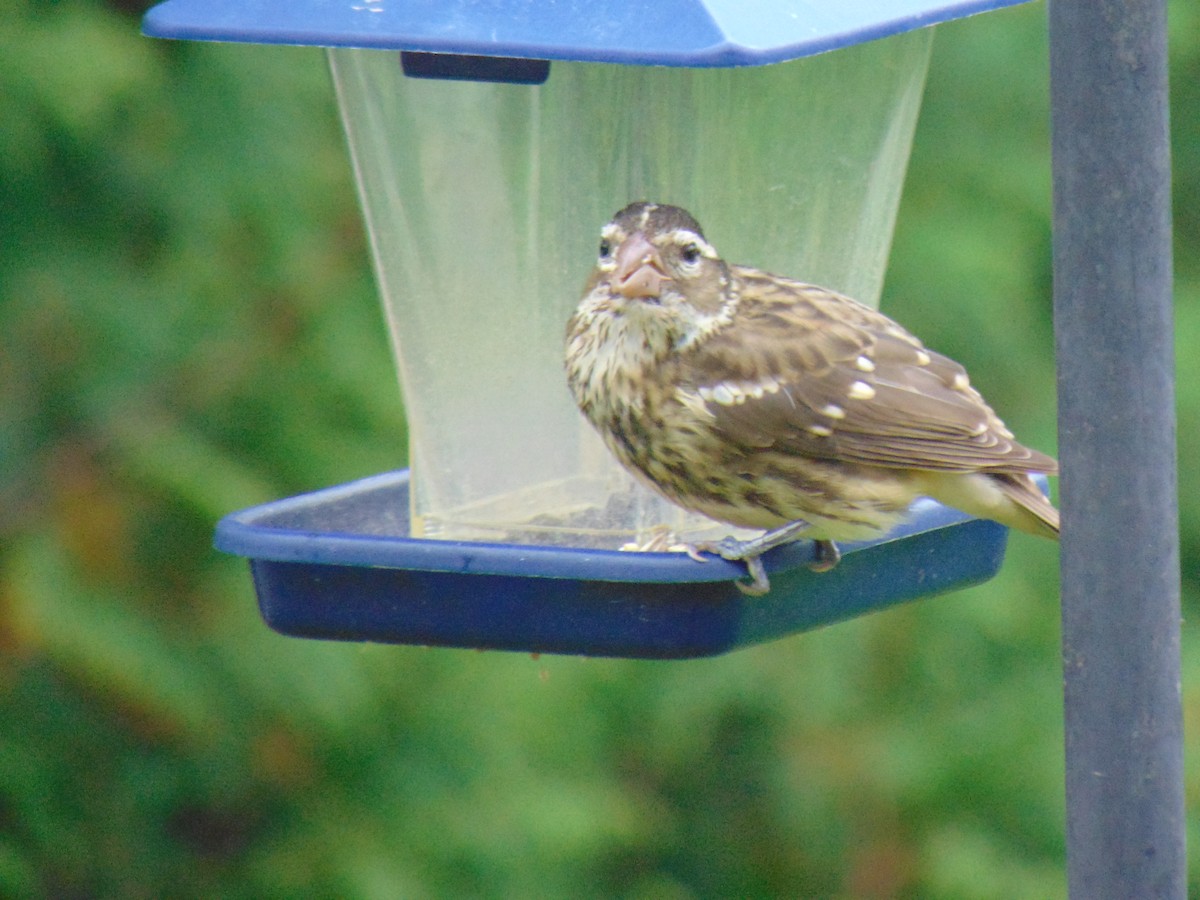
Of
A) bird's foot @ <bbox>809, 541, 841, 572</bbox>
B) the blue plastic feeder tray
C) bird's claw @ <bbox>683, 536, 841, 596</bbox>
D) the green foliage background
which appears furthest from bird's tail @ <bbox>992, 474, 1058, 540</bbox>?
the green foliage background

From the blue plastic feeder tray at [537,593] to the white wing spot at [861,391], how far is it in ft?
0.83

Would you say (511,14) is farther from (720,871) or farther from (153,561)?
(720,871)

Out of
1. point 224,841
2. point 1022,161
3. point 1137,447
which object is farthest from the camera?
point 1022,161

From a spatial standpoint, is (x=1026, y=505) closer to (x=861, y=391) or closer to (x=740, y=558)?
(x=861, y=391)

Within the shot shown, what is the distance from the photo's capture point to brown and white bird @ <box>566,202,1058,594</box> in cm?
327

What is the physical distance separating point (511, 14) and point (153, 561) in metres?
2.45

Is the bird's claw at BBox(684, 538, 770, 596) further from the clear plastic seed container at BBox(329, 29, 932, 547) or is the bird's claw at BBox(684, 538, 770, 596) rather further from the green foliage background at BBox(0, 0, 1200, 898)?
the green foliage background at BBox(0, 0, 1200, 898)

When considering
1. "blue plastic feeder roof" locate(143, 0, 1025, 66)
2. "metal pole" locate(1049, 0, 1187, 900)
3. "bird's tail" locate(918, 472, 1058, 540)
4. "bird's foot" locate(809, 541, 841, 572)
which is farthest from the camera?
"bird's tail" locate(918, 472, 1058, 540)

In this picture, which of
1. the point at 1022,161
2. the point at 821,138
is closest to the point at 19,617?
the point at 821,138

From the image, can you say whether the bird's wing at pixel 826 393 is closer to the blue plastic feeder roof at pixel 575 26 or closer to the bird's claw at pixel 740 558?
the bird's claw at pixel 740 558

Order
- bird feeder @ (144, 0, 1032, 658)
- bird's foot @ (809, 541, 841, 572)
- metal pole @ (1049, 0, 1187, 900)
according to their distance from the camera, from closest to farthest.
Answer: metal pole @ (1049, 0, 1187, 900) → bird feeder @ (144, 0, 1032, 658) → bird's foot @ (809, 541, 841, 572)

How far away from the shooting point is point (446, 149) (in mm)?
3441

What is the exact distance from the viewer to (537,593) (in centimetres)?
306

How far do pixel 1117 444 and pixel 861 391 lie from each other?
1043 mm
